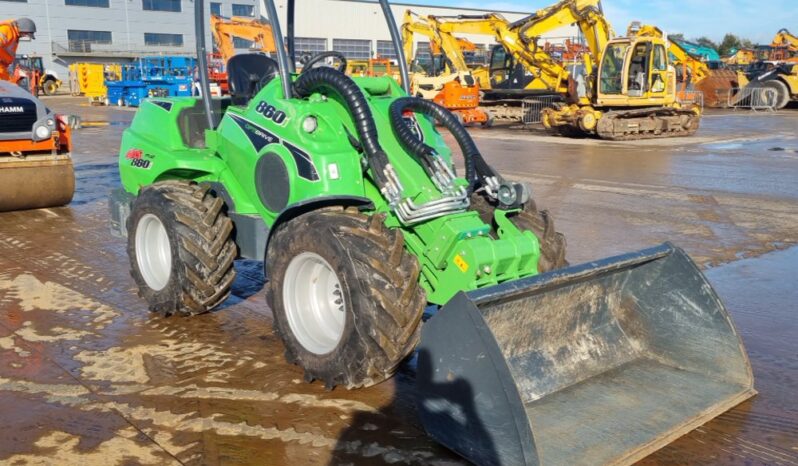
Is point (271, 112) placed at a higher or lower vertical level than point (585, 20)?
lower

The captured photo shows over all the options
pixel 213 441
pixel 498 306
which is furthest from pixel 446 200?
pixel 213 441

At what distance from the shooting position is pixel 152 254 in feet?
18.9

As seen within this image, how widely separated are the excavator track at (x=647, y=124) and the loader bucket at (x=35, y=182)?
47.4ft

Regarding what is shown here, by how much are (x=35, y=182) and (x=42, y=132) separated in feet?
2.07

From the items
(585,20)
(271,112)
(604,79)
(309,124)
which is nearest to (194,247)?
(271,112)

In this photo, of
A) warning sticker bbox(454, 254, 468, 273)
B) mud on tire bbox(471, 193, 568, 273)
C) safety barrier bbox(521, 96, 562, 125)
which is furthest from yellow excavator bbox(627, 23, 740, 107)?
warning sticker bbox(454, 254, 468, 273)

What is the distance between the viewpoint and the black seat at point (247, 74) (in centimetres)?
569

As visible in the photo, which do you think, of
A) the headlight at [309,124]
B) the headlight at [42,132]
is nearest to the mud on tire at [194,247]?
the headlight at [309,124]

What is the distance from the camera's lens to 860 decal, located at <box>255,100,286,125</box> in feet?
15.4

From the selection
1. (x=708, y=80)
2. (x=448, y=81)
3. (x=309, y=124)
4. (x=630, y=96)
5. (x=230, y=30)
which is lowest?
(x=309, y=124)

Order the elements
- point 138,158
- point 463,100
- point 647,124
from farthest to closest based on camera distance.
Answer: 1. point 463,100
2. point 647,124
3. point 138,158

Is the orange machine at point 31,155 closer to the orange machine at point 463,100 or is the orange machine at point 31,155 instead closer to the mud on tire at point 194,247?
the mud on tire at point 194,247

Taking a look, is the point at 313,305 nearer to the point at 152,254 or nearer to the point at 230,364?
the point at 230,364

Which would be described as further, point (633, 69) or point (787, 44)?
point (787, 44)
